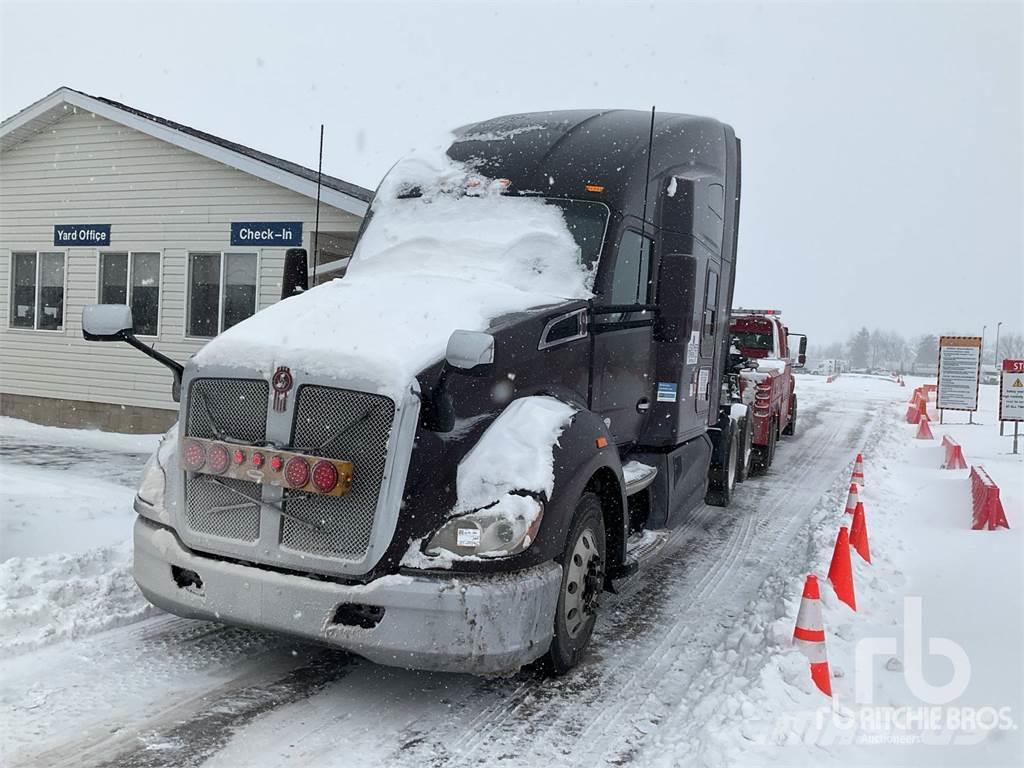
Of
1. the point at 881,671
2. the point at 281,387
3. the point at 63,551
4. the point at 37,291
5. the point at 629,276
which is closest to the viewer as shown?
the point at 281,387

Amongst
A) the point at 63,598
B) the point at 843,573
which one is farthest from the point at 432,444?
the point at 843,573

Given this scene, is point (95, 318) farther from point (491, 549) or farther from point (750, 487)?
point (750, 487)

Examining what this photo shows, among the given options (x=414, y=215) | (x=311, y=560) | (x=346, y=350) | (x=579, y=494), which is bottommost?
(x=311, y=560)

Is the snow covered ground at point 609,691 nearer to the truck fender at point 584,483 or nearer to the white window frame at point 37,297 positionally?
the truck fender at point 584,483

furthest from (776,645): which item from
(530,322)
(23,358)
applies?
(23,358)

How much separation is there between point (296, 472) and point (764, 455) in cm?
961

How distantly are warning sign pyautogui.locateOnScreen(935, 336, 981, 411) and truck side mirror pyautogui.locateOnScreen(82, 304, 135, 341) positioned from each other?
1899 centimetres

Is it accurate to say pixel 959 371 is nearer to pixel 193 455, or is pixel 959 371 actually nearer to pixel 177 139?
pixel 177 139

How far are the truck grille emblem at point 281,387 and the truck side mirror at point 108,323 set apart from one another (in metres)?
1.05

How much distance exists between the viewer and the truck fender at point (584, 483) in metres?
4.11

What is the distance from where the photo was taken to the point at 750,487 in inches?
446

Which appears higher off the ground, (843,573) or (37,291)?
(37,291)

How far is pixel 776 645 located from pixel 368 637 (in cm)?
236

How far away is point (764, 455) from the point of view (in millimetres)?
12266
